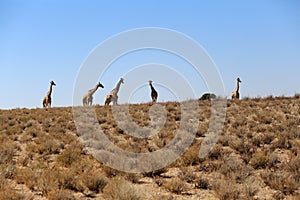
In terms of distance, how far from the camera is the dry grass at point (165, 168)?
26.8 feet

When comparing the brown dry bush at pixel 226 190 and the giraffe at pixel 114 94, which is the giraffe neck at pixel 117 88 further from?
the brown dry bush at pixel 226 190

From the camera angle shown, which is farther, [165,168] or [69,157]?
[69,157]

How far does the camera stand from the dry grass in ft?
26.8

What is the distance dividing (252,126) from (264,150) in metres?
4.33

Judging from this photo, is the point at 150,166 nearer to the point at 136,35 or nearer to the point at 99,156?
the point at 99,156

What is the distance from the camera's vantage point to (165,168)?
34.1 ft

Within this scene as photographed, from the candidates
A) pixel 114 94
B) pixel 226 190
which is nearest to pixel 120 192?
pixel 226 190

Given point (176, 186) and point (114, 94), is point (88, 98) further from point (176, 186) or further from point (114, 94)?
point (176, 186)

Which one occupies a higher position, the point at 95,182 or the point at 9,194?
the point at 95,182

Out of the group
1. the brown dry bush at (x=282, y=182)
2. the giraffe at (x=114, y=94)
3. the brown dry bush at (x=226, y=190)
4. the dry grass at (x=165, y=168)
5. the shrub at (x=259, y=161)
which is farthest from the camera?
the giraffe at (x=114, y=94)

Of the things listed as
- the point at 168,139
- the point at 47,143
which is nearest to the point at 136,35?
the point at 168,139

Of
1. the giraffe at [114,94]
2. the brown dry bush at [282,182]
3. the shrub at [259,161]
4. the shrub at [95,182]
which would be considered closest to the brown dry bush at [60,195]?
the shrub at [95,182]

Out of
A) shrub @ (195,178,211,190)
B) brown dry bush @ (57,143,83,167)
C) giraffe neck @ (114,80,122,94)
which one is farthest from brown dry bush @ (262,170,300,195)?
giraffe neck @ (114,80,122,94)

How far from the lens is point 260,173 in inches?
377
